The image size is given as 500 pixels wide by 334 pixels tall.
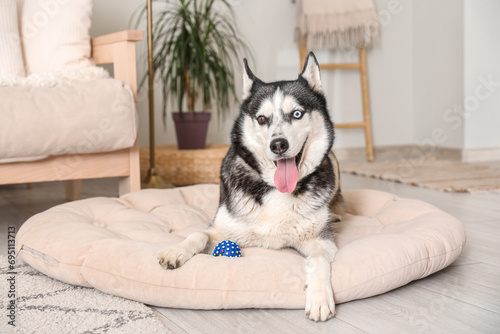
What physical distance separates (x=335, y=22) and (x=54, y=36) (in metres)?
2.57

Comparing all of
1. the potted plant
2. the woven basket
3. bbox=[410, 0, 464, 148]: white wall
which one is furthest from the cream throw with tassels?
the woven basket

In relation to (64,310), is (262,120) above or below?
above

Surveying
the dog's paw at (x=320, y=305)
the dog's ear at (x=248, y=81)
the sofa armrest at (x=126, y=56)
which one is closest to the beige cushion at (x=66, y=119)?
the sofa armrest at (x=126, y=56)

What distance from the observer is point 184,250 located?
1473 millimetres

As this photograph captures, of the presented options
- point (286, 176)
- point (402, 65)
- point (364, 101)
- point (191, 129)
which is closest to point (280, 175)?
point (286, 176)

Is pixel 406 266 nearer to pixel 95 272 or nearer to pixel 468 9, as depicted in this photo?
pixel 95 272

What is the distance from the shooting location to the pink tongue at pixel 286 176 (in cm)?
158

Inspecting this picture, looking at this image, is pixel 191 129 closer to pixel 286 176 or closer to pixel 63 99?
pixel 63 99

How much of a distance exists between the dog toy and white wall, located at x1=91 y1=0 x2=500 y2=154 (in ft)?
8.49

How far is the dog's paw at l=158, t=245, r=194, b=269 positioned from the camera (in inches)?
55.4

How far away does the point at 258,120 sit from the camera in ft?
5.40

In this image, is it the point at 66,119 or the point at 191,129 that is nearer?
the point at 66,119

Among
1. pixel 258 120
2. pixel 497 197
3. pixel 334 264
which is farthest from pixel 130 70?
pixel 497 197

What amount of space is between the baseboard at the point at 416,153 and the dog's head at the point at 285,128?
127 inches
